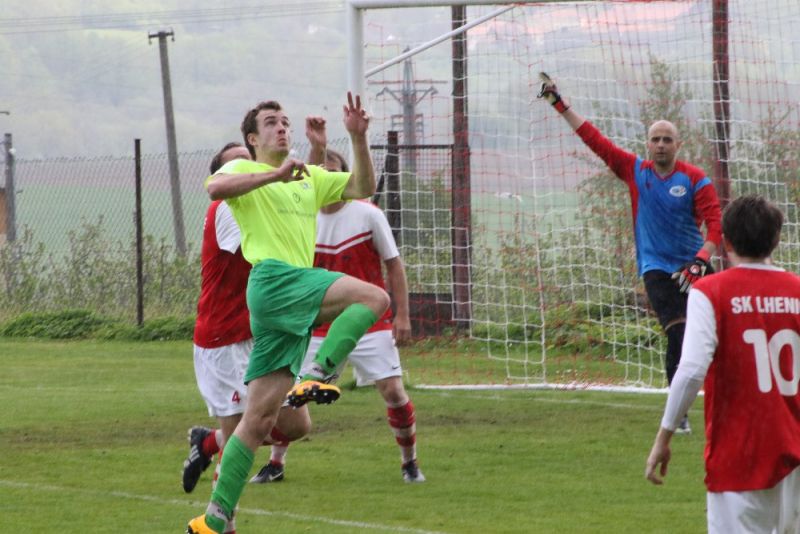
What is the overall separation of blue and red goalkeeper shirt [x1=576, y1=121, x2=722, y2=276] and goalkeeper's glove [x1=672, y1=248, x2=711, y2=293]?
14.9 inches

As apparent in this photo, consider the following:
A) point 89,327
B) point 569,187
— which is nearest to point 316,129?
point 569,187

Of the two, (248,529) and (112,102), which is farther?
(112,102)

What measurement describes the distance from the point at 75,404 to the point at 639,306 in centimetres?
510

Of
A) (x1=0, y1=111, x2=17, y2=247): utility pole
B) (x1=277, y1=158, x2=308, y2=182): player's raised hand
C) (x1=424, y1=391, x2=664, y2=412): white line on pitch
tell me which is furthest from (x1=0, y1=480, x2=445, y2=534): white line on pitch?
(x1=0, y1=111, x2=17, y2=247): utility pole

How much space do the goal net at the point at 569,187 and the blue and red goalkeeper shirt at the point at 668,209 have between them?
10.1 ft

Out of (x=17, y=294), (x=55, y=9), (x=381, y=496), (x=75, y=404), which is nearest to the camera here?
(x=381, y=496)

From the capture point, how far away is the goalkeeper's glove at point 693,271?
975cm

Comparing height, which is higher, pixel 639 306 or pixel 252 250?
pixel 252 250

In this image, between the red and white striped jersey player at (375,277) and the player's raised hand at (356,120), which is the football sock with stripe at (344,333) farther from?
the red and white striped jersey player at (375,277)

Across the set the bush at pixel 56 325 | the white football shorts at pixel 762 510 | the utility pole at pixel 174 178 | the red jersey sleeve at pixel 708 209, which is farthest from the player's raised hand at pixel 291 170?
the utility pole at pixel 174 178

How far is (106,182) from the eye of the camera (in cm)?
2498

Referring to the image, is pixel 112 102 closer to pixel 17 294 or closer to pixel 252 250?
pixel 17 294

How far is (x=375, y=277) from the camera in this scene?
9359 mm

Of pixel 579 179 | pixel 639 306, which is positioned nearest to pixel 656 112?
pixel 579 179
